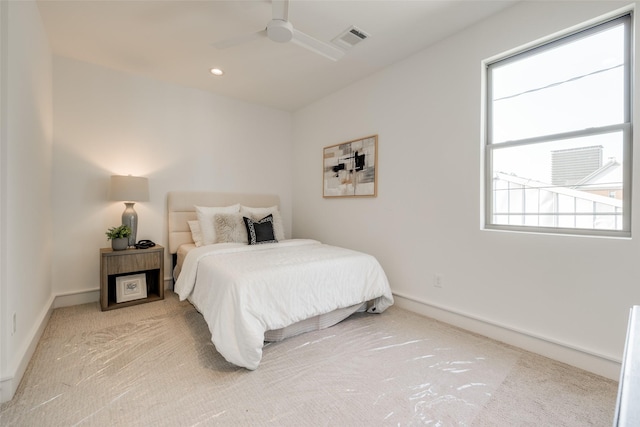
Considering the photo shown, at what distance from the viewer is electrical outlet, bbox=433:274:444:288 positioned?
2.70 meters

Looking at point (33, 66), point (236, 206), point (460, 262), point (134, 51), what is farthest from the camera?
point (236, 206)

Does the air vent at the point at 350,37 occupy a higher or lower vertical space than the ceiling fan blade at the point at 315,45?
higher

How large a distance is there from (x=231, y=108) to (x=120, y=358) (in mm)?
3330

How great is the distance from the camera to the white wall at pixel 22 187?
158 centimetres

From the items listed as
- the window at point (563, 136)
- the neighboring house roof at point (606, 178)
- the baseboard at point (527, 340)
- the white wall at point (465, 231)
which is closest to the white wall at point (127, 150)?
the white wall at point (465, 231)

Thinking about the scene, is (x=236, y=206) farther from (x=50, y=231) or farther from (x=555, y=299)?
(x=555, y=299)

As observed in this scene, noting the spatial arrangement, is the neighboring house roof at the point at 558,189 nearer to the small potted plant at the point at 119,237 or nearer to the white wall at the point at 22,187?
the white wall at the point at 22,187

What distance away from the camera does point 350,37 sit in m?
2.57

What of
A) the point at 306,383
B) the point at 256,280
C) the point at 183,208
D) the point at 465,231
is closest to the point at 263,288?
the point at 256,280

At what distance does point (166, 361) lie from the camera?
195cm

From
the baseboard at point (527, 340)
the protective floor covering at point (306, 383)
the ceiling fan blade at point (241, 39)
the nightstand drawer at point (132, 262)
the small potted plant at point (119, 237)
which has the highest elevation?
the ceiling fan blade at point (241, 39)

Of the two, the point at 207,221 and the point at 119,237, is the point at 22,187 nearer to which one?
the point at 119,237

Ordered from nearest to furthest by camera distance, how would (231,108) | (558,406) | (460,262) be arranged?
(558,406)
(460,262)
(231,108)

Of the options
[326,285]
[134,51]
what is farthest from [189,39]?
[326,285]
